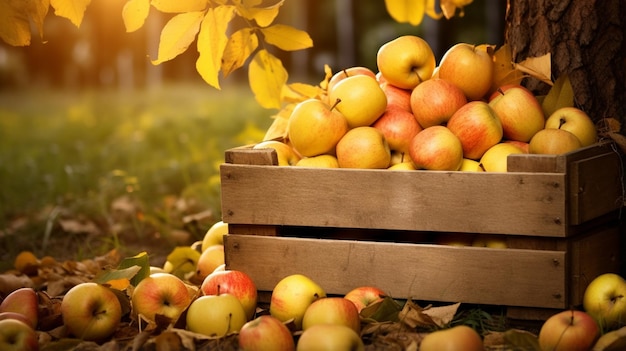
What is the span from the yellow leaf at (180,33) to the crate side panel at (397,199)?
1.35ft

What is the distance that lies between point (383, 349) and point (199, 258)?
3.75 ft

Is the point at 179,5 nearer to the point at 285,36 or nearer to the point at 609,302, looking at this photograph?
the point at 285,36

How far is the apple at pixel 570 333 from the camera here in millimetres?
2211

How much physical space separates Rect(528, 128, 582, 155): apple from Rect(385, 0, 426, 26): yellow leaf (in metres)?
0.66

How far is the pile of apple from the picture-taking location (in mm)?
2650

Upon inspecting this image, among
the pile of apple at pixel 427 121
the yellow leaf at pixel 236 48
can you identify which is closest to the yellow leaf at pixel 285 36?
the yellow leaf at pixel 236 48

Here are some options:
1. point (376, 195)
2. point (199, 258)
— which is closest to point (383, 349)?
point (376, 195)

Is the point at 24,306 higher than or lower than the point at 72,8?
lower

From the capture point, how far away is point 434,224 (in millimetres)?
2568

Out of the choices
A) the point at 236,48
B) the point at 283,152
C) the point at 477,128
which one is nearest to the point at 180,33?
the point at 236,48

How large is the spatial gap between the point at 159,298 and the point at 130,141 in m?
4.40

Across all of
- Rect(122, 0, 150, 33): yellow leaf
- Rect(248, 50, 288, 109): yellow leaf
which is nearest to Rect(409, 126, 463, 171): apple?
Rect(248, 50, 288, 109): yellow leaf

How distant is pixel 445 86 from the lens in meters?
2.81

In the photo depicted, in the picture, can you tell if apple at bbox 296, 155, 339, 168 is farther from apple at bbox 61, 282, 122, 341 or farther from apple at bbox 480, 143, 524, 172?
apple at bbox 61, 282, 122, 341
